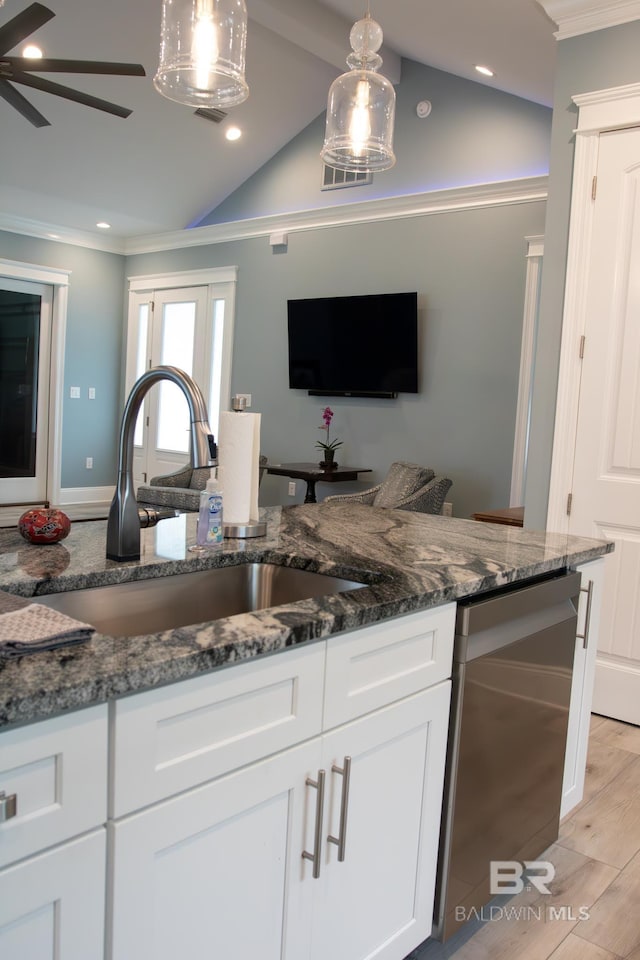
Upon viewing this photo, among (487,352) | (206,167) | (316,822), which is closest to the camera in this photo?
(316,822)

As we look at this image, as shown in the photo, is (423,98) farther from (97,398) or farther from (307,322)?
(97,398)

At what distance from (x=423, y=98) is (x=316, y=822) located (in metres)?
5.87

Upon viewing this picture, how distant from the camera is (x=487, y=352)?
18.2 feet

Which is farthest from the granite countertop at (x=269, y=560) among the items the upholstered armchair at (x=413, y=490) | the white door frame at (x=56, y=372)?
the white door frame at (x=56, y=372)

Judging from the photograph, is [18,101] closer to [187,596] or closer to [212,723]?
[187,596]

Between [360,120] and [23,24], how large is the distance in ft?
5.38

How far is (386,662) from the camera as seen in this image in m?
1.46

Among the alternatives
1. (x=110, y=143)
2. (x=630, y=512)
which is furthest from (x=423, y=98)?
(x=630, y=512)

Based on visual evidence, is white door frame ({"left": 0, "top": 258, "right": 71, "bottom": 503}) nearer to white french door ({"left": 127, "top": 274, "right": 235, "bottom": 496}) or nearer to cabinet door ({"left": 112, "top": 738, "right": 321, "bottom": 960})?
white french door ({"left": 127, "top": 274, "right": 235, "bottom": 496})

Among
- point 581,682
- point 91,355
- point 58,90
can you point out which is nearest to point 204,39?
point 581,682

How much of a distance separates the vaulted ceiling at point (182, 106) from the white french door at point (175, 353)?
79cm

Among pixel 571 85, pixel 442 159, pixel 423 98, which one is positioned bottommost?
pixel 571 85

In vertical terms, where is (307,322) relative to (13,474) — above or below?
above

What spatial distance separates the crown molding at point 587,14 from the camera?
3166mm
